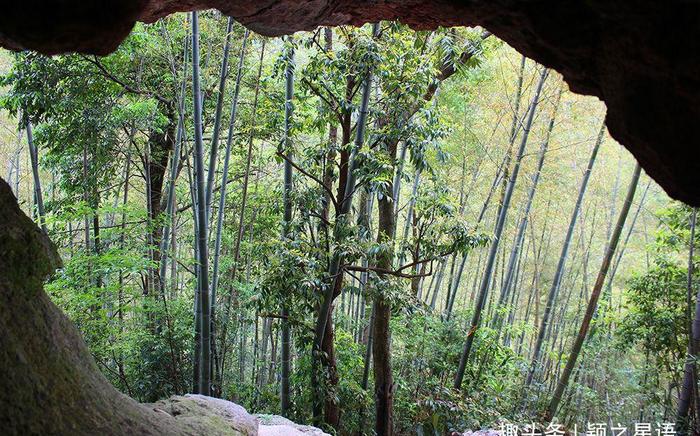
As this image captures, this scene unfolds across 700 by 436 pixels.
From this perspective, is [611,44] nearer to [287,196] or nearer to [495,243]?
[287,196]

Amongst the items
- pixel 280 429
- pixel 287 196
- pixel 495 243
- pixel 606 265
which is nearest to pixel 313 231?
pixel 287 196

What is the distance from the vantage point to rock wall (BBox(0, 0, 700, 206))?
1475 mm

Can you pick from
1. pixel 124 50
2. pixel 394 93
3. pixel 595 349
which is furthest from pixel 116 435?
pixel 595 349

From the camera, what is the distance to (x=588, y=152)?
396 inches

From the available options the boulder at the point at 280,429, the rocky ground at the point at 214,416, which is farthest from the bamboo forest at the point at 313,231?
the rocky ground at the point at 214,416

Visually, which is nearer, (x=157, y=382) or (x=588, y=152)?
(x=157, y=382)

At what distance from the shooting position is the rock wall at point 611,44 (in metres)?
1.47

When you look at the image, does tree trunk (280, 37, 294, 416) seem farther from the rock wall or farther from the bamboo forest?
the rock wall

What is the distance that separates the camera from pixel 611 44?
164 cm

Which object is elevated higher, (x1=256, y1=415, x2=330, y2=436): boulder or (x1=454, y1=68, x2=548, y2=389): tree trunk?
(x1=454, y1=68, x2=548, y2=389): tree trunk

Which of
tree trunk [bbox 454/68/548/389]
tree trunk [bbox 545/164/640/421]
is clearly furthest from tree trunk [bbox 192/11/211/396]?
tree trunk [bbox 545/164/640/421]

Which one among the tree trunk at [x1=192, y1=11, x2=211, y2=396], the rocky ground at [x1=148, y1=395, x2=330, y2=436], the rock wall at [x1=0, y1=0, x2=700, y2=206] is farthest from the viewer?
the tree trunk at [x1=192, y1=11, x2=211, y2=396]

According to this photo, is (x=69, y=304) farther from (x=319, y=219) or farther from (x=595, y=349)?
(x=595, y=349)

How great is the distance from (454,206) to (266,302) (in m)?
1.86
